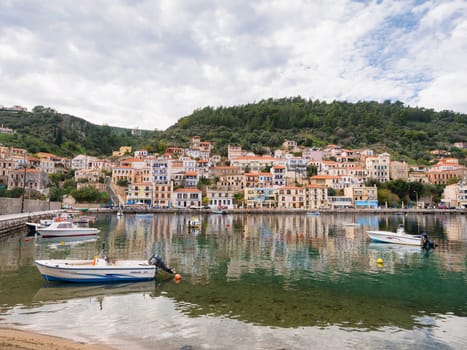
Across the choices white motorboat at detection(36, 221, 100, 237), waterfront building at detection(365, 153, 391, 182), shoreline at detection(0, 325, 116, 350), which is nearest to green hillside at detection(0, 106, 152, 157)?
white motorboat at detection(36, 221, 100, 237)

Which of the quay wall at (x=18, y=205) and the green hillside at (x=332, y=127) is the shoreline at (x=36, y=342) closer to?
the quay wall at (x=18, y=205)

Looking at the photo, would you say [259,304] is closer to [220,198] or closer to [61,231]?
[61,231]

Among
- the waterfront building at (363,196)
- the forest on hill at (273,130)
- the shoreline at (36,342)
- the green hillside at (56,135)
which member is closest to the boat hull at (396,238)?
the shoreline at (36,342)

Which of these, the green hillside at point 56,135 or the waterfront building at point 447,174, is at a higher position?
the green hillside at point 56,135

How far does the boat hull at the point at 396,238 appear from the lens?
2808 centimetres

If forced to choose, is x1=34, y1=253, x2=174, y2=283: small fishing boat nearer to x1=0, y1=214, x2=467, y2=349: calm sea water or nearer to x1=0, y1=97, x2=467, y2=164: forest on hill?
x1=0, y1=214, x2=467, y2=349: calm sea water

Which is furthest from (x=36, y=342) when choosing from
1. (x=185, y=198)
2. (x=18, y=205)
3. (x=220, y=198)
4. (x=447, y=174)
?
(x=447, y=174)

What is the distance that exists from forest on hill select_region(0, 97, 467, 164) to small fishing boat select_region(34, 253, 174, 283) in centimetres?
10152

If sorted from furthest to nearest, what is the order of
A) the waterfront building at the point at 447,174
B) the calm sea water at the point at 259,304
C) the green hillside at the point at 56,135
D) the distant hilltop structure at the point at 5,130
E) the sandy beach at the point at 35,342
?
the distant hilltop structure at the point at 5,130 → the green hillside at the point at 56,135 → the waterfront building at the point at 447,174 → the calm sea water at the point at 259,304 → the sandy beach at the point at 35,342

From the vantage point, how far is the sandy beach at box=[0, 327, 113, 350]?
8.30 meters

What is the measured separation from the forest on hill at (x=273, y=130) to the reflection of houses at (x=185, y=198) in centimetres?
3559

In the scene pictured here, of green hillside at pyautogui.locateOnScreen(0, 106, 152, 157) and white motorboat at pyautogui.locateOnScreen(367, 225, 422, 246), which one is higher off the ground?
green hillside at pyautogui.locateOnScreen(0, 106, 152, 157)

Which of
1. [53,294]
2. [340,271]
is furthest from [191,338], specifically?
[340,271]

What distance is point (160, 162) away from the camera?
295 ft
